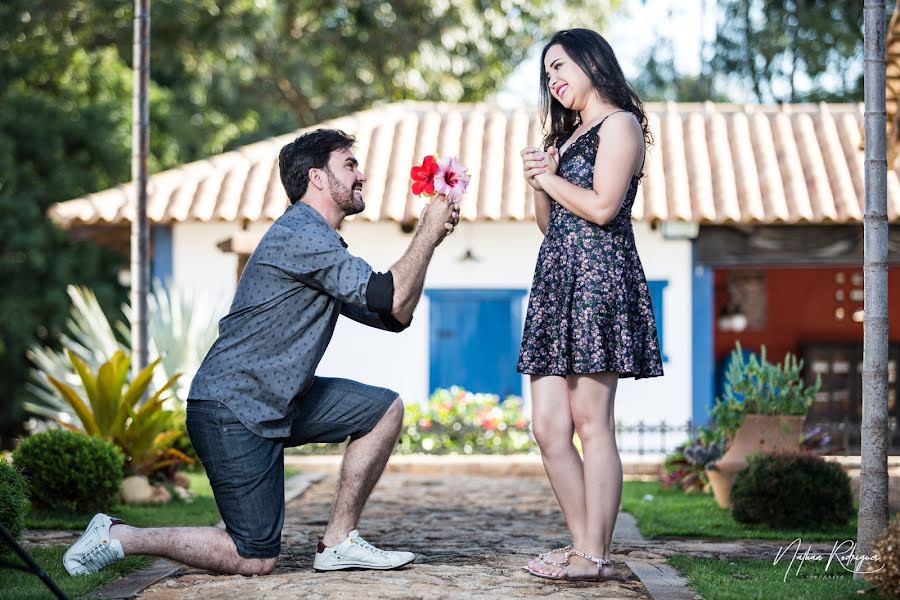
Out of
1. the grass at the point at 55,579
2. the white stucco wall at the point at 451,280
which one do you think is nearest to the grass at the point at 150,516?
the grass at the point at 55,579

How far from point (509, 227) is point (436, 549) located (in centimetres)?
801

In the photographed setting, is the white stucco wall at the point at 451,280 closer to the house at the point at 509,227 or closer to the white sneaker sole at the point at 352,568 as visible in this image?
the house at the point at 509,227

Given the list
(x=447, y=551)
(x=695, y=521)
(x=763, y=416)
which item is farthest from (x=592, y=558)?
(x=763, y=416)

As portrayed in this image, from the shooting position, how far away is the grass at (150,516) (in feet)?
20.0

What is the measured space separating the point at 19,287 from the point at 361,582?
14866 millimetres

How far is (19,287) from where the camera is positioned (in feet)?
58.2

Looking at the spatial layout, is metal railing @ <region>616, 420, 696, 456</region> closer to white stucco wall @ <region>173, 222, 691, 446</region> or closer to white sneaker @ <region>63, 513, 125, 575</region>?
white stucco wall @ <region>173, 222, 691, 446</region>

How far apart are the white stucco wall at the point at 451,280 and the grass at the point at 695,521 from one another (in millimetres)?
4465

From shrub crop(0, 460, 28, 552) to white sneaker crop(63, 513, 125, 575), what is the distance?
0.28 metres

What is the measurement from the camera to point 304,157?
14.8 ft

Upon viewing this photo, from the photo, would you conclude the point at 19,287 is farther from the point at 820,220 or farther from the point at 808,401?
the point at 808,401

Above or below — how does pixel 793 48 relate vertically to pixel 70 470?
above

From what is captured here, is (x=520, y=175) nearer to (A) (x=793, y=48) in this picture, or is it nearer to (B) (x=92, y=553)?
(B) (x=92, y=553)
